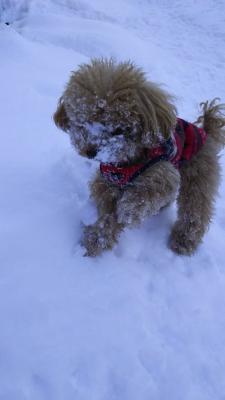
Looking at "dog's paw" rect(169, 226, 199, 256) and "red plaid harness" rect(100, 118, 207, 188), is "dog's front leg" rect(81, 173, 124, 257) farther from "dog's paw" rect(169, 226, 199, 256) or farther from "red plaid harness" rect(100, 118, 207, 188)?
"dog's paw" rect(169, 226, 199, 256)

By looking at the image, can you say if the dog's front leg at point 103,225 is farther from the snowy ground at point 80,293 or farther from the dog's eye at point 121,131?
the dog's eye at point 121,131

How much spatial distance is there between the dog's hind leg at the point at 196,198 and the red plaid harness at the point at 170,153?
106 mm

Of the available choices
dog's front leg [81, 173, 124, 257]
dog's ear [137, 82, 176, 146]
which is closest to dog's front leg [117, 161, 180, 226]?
dog's front leg [81, 173, 124, 257]

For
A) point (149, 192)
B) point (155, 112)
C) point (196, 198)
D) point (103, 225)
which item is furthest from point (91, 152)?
point (196, 198)

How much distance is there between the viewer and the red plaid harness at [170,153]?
8.68 feet

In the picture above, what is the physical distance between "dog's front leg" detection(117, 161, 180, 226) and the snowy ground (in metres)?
0.52

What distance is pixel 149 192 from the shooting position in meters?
2.70

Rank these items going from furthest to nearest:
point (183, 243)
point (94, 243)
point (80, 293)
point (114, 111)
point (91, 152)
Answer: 1. point (183, 243)
2. point (94, 243)
3. point (80, 293)
4. point (91, 152)
5. point (114, 111)

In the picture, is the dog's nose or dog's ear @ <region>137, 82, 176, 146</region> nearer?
dog's ear @ <region>137, 82, 176, 146</region>

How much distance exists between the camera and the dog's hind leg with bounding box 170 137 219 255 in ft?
10.2

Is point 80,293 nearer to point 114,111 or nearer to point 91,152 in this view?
point 91,152

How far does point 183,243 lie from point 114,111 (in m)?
1.65

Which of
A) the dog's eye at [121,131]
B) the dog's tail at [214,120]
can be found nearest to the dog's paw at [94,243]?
the dog's eye at [121,131]

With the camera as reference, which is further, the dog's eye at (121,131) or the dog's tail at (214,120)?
the dog's tail at (214,120)
